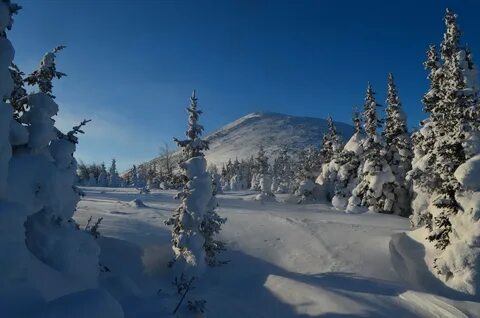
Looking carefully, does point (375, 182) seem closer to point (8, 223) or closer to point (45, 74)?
point (45, 74)

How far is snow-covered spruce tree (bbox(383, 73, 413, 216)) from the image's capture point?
36.7m

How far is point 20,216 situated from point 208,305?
10985 millimetres

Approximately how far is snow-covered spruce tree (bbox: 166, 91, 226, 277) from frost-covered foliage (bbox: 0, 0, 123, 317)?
783 cm

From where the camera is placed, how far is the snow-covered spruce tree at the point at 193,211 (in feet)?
71.1

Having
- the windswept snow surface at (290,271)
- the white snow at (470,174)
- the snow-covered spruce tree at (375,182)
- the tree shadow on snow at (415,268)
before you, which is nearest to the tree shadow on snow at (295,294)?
the windswept snow surface at (290,271)

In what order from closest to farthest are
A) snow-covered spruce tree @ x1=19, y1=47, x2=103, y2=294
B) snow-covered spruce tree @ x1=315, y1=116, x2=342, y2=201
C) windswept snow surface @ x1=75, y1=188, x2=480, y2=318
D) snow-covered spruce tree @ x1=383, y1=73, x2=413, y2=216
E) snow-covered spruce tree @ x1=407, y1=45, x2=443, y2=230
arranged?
1. snow-covered spruce tree @ x1=19, y1=47, x2=103, y2=294
2. windswept snow surface @ x1=75, y1=188, x2=480, y2=318
3. snow-covered spruce tree @ x1=407, y1=45, x2=443, y2=230
4. snow-covered spruce tree @ x1=383, y1=73, x2=413, y2=216
5. snow-covered spruce tree @ x1=315, y1=116, x2=342, y2=201

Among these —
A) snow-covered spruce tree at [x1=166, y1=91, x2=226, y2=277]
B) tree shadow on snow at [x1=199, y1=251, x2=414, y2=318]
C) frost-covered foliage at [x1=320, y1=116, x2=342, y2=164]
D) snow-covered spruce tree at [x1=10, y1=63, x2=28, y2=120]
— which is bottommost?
tree shadow on snow at [x1=199, y1=251, x2=414, y2=318]

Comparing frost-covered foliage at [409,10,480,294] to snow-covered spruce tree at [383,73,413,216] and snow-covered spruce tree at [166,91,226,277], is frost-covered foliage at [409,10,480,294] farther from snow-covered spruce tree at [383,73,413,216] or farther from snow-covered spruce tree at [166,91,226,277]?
snow-covered spruce tree at [166,91,226,277]

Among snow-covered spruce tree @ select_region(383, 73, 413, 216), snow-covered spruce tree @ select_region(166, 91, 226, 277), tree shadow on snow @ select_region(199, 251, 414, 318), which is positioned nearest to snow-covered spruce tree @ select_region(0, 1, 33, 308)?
tree shadow on snow @ select_region(199, 251, 414, 318)

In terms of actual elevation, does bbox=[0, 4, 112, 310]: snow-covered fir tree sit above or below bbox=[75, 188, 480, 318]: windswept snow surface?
above

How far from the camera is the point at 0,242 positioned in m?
9.45

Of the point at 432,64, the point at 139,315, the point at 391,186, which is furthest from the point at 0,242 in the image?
the point at 391,186

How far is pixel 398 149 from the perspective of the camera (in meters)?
37.7

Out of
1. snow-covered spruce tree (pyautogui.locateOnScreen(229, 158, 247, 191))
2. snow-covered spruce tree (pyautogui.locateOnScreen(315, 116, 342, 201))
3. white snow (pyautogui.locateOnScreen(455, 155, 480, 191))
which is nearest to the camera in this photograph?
white snow (pyautogui.locateOnScreen(455, 155, 480, 191))
